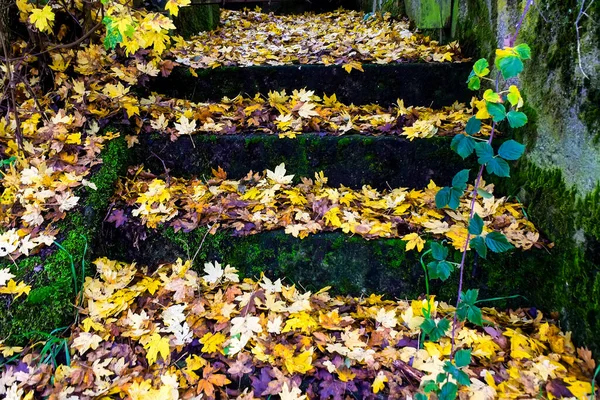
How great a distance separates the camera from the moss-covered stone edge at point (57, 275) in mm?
1829

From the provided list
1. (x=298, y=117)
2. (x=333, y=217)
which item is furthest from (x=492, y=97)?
(x=298, y=117)

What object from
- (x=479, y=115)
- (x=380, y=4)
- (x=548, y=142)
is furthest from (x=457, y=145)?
Result: (x=380, y=4)

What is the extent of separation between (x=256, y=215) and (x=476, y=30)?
7.41ft

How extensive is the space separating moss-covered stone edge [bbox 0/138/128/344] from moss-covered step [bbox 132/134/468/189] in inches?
21.3

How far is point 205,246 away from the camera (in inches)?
85.4

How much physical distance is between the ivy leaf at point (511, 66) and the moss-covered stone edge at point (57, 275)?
2153 mm

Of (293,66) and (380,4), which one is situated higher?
(380,4)

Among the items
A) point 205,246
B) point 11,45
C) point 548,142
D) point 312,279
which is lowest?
point 312,279

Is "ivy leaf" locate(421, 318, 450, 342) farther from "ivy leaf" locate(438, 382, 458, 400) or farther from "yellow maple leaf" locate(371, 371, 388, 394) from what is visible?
"yellow maple leaf" locate(371, 371, 388, 394)

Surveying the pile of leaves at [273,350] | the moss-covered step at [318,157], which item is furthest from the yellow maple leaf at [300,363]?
the moss-covered step at [318,157]

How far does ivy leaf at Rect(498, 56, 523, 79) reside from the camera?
1303 mm

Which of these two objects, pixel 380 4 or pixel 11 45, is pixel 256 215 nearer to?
pixel 11 45

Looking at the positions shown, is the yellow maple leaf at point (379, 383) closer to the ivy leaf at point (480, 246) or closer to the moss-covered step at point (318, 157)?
the ivy leaf at point (480, 246)

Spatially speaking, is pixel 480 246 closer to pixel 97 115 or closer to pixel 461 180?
pixel 461 180
